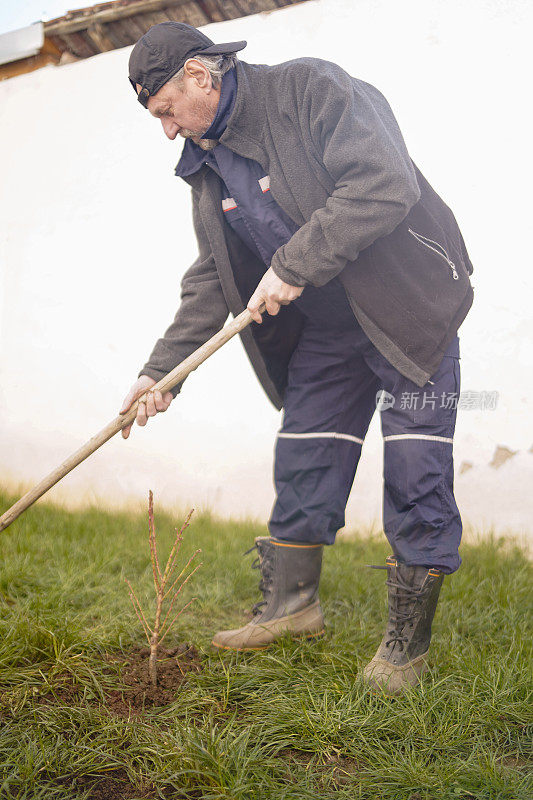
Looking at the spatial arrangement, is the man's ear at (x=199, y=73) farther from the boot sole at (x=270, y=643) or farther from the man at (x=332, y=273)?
the boot sole at (x=270, y=643)

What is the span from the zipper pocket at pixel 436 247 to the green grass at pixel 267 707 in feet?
3.98

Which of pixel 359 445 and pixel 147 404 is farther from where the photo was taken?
pixel 359 445

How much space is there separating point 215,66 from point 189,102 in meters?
0.14

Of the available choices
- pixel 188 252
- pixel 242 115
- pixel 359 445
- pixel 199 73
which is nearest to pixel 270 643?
pixel 359 445

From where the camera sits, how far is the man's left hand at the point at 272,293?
206 centimetres

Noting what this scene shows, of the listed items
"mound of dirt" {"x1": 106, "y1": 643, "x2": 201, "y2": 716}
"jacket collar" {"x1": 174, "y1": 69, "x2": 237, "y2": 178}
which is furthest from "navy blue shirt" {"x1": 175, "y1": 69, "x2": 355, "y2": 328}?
"mound of dirt" {"x1": 106, "y1": 643, "x2": 201, "y2": 716}

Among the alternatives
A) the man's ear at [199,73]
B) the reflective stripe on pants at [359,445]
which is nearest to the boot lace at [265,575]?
the reflective stripe on pants at [359,445]

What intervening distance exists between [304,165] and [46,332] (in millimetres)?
2691

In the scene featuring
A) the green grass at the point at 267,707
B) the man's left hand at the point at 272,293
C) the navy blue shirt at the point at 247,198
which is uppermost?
the navy blue shirt at the point at 247,198

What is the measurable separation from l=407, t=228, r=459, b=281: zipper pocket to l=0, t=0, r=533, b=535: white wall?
1323mm

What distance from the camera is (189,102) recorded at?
2172 millimetres

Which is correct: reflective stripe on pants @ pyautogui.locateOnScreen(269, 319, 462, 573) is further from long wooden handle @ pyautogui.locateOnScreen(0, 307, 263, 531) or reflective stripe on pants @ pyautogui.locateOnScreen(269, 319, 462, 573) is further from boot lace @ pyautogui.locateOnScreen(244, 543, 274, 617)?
long wooden handle @ pyautogui.locateOnScreen(0, 307, 263, 531)

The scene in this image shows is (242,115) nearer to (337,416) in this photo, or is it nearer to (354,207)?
(354,207)

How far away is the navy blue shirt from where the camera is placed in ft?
7.21
